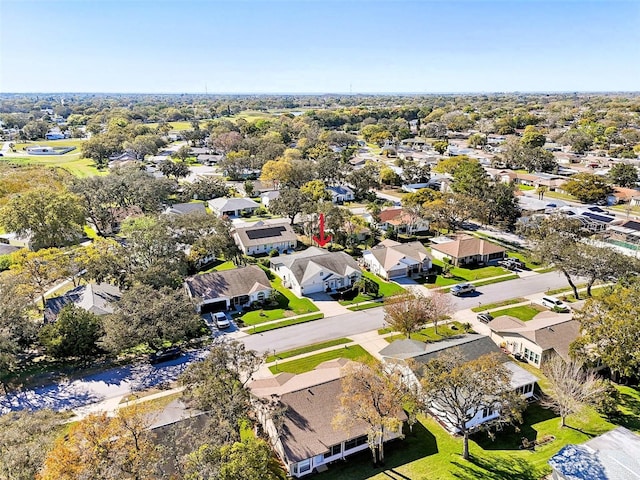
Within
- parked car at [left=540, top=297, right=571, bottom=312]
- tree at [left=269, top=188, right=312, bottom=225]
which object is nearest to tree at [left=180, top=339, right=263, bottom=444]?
parked car at [left=540, top=297, right=571, bottom=312]

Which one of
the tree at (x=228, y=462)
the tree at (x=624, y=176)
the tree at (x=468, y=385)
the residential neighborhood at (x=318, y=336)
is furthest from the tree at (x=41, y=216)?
the tree at (x=624, y=176)

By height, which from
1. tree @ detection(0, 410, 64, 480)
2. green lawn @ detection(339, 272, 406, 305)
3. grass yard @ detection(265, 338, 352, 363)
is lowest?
grass yard @ detection(265, 338, 352, 363)

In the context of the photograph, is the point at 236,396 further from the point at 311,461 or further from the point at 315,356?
the point at 315,356

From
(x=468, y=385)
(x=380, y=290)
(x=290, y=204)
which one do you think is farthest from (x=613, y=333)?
(x=290, y=204)

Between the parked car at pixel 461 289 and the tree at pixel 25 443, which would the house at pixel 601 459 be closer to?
the parked car at pixel 461 289

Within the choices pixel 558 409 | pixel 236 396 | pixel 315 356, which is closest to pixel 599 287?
pixel 558 409

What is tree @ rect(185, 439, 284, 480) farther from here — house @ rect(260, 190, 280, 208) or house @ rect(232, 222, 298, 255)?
house @ rect(260, 190, 280, 208)
